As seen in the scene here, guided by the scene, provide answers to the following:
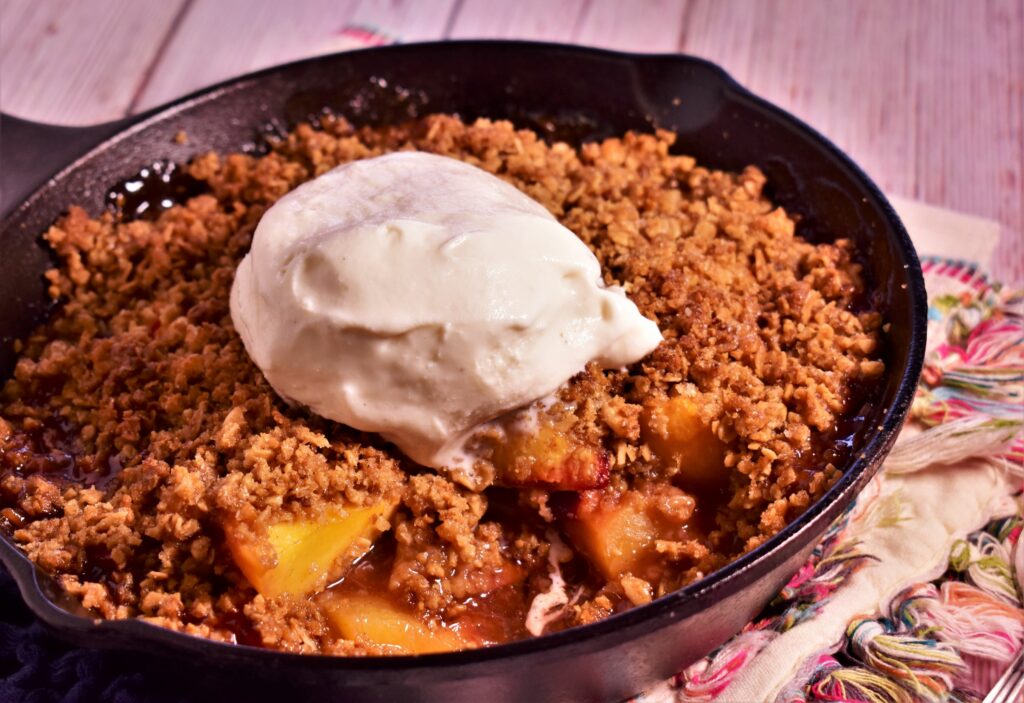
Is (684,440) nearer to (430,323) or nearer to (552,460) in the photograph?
(552,460)

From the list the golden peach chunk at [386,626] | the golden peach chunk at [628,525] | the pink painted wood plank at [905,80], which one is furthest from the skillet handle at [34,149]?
the pink painted wood plank at [905,80]

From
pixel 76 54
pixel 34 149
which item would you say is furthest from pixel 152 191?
pixel 76 54

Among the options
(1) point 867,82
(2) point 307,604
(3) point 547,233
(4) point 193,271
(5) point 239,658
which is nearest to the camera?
(5) point 239,658

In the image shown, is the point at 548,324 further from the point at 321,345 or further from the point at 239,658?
the point at 239,658

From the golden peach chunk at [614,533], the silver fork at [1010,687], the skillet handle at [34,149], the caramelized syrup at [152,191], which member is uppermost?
the skillet handle at [34,149]

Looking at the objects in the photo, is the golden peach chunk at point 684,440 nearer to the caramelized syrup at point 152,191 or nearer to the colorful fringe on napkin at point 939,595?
the colorful fringe on napkin at point 939,595

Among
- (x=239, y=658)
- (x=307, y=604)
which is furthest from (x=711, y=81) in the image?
(x=239, y=658)
